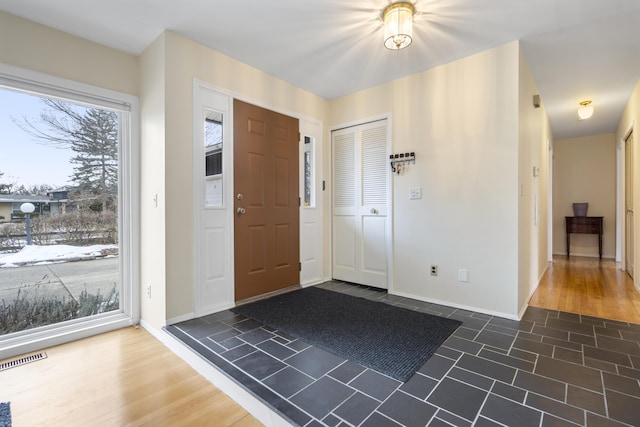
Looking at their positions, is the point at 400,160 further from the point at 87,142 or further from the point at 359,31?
the point at 87,142

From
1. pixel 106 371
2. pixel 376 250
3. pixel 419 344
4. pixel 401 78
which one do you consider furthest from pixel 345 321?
pixel 401 78

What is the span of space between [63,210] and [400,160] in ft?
10.3

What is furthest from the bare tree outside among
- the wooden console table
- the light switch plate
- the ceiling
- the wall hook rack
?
the wooden console table

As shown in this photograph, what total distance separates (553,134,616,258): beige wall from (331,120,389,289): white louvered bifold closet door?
194 inches

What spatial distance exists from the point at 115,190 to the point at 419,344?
2.84 metres

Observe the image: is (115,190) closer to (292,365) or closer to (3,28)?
(3,28)

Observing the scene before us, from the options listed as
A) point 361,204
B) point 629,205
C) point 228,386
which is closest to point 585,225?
point 629,205

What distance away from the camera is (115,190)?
2.75 metres

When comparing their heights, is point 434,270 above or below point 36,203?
below

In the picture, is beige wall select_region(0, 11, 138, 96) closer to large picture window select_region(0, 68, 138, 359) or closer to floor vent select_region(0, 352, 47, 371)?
A: large picture window select_region(0, 68, 138, 359)

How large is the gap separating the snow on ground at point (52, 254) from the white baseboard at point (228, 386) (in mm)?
950

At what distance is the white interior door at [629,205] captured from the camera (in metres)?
4.18

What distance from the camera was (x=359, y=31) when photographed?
2492 millimetres

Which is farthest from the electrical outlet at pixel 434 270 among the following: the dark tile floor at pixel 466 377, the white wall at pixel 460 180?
the dark tile floor at pixel 466 377
